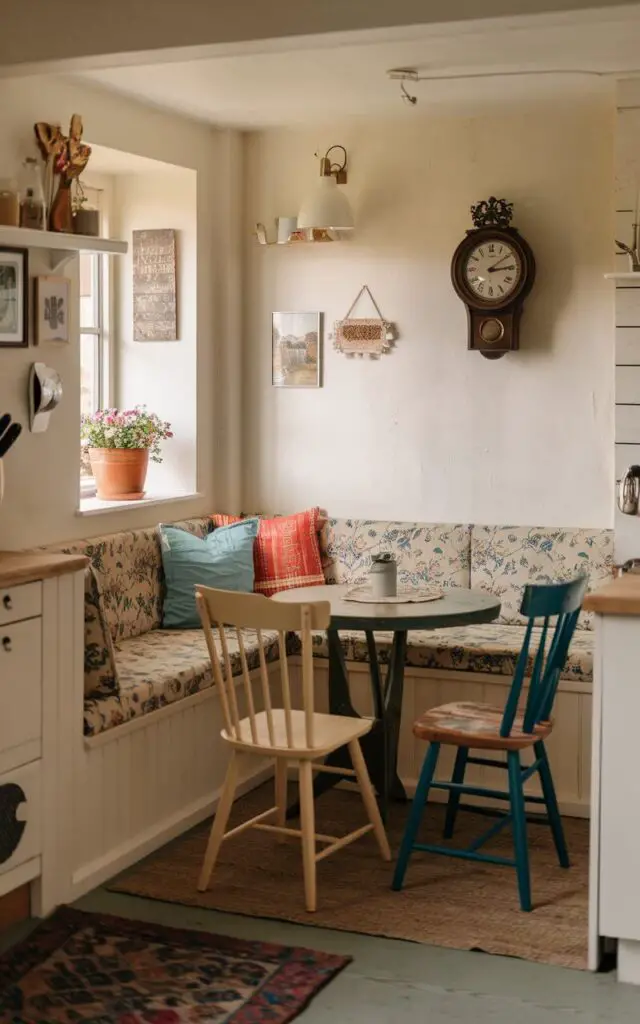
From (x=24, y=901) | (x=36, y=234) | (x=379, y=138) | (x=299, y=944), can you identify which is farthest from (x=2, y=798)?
(x=379, y=138)

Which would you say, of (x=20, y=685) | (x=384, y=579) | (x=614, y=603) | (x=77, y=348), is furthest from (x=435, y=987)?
(x=77, y=348)

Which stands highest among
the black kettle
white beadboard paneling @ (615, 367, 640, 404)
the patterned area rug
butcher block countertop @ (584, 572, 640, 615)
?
white beadboard paneling @ (615, 367, 640, 404)

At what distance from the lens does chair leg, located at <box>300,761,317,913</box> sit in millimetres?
3590

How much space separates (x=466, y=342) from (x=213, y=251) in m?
1.17

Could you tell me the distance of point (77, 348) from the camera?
4582 mm

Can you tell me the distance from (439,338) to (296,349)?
646mm

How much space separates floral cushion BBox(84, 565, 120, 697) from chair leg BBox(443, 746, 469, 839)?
110cm

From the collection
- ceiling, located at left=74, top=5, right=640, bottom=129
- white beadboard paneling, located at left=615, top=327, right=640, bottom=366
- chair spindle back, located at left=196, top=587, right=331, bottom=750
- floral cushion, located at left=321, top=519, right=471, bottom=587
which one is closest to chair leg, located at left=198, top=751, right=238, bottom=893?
chair spindle back, located at left=196, top=587, right=331, bottom=750

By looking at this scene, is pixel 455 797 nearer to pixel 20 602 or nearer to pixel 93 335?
pixel 20 602

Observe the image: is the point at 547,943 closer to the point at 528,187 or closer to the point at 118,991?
the point at 118,991

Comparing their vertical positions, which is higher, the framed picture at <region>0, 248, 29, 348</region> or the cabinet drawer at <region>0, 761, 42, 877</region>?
the framed picture at <region>0, 248, 29, 348</region>

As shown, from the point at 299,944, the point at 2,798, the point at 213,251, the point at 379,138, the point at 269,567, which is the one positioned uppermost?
the point at 379,138

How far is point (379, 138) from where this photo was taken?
17.6 feet

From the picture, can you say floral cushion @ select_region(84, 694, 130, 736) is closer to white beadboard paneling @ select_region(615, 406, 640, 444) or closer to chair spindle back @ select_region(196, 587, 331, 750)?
chair spindle back @ select_region(196, 587, 331, 750)
